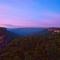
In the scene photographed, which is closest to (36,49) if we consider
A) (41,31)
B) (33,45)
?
(33,45)

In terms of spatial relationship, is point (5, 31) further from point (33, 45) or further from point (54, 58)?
point (54, 58)

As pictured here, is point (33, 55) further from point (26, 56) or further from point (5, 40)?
point (5, 40)

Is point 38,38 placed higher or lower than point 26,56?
higher

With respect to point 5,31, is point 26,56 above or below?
below

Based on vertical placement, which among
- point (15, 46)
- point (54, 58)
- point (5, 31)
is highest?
point (5, 31)

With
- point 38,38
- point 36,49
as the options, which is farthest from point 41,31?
point 36,49

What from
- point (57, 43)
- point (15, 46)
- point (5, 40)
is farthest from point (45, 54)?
point (5, 40)
